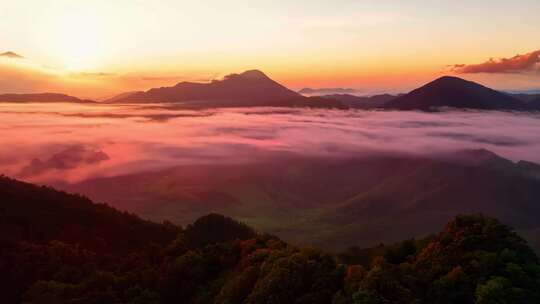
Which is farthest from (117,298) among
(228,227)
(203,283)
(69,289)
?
(228,227)

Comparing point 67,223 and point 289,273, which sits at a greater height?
point 289,273

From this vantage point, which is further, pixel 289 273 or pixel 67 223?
pixel 67 223

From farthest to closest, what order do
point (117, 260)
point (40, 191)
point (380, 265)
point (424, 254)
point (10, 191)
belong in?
point (40, 191)
point (10, 191)
point (117, 260)
point (424, 254)
point (380, 265)

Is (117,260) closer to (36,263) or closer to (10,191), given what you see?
(36,263)

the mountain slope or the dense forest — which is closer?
the dense forest

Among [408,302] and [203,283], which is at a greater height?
[408,302]

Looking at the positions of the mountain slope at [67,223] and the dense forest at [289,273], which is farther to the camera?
the mountain slope at [67,223]

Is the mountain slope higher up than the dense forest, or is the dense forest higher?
the dense forest

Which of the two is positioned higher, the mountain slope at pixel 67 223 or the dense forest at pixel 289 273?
the dense forest at pixel 289 273
